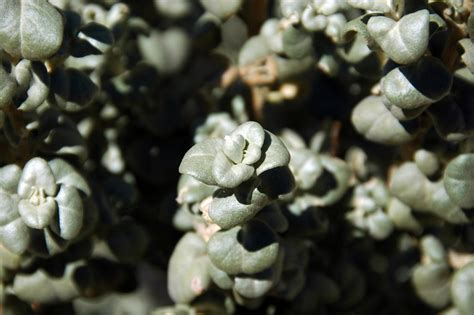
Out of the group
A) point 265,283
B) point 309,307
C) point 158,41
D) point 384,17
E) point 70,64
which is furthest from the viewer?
point 158,41

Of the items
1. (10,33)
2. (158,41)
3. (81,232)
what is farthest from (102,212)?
(158,41)

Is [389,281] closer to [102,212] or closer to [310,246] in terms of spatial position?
[310,246]

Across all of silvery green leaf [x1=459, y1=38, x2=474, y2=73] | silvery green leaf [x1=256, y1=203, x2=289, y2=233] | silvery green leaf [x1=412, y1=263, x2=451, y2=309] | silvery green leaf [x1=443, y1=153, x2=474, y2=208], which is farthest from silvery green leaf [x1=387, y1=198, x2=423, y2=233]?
silvery green leaf [x1=459, y1=38, x2=474, y2=73]

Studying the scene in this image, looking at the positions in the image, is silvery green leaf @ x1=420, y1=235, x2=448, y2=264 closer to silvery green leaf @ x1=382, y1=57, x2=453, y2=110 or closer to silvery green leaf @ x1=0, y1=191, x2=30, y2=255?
silvery green leaf @ x1=382, y1=57, x2=453, y2=110

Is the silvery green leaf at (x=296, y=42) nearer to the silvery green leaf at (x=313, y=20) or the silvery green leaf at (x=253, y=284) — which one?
the silvery green leaf at (x=313, y=20)

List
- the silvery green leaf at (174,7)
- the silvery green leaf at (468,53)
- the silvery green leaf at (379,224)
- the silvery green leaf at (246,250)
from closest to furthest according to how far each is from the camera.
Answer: the silvery green leaf at (468,53)
the silvery green leaf at (246,250)
the silvery green leaf at (379,224)
the silvery green leaf at (174,7)

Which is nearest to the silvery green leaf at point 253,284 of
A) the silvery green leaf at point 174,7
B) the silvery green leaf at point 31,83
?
the silvery green leaf at point 31,83

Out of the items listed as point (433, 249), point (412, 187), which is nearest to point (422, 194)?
point (412, 187)
